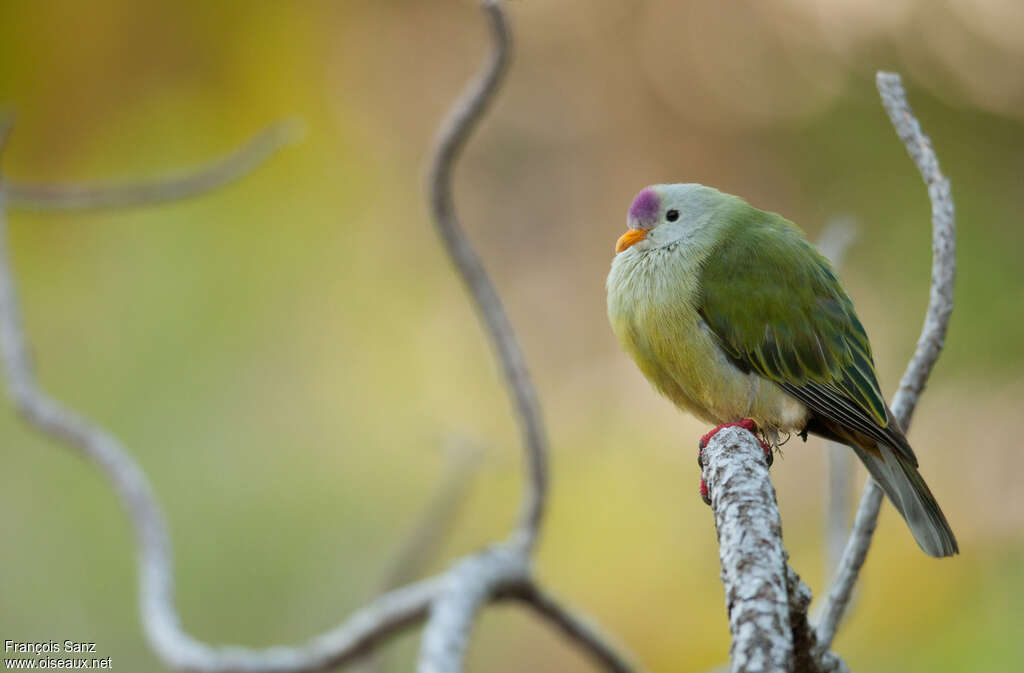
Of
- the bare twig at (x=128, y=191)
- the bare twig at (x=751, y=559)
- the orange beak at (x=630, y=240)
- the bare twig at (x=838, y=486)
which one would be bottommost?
the bare twig at (x=751, y=559)

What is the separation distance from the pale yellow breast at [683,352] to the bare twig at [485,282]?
380mm

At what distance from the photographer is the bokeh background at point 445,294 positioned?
15.3 feet

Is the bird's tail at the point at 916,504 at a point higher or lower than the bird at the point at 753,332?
lower

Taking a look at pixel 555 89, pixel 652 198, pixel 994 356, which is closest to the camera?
pixel 652 198

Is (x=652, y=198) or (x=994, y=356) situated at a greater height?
(x=994, y=356)

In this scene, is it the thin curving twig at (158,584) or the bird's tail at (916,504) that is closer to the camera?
the bird's tail at (916,504)

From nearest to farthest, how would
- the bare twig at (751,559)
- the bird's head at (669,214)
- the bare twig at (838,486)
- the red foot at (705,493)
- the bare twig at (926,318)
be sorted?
the bare twig at (751,559) < the red foot at (705,493) < the bare twig at (926,318) < the bird's head at (669,214) < the bare twig at (838,486)

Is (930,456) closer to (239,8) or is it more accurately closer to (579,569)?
(579,569)

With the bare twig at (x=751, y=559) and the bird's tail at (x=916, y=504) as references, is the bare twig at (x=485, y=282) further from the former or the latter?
the bare twig at (x=751, y=559)

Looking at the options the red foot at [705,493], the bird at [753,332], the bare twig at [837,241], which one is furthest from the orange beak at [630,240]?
the red foot at [705,493]

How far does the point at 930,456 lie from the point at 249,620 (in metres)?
3.15

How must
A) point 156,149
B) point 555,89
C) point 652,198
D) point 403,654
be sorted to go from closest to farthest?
point 652,198, point 403,654, point 156,149, point 555,89

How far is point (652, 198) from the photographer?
2.48 m

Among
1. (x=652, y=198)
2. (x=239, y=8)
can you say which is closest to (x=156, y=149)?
(x=239, y=8)
